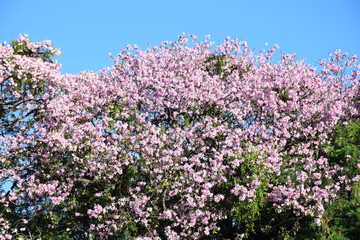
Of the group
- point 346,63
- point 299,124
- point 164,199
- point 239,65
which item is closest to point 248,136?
point 299,124

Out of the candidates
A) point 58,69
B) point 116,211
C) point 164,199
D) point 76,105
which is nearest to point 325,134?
point 164,199

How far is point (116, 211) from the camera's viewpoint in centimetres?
1595

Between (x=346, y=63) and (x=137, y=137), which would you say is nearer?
(x=137, y=137)

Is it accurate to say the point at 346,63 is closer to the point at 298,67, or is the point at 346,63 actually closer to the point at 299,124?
the point at 298,67

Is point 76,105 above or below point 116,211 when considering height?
above

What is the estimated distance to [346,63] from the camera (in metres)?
26.7

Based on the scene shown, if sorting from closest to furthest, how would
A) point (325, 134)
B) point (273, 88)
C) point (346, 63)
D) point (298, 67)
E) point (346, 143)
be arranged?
1. point (346, 143)
2. point (325, 134)
3. point (273, 88)
4. point (298, 67)
5. point (346, 63)

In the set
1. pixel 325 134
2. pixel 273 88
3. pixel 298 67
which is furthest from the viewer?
pixel 298 67

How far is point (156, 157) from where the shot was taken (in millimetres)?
16250

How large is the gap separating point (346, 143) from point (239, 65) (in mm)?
8570

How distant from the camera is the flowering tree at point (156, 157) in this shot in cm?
1603

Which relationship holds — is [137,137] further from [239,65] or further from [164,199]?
[239,65]

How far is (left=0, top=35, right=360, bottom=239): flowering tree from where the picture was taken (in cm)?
1603

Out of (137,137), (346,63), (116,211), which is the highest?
(346,63)
